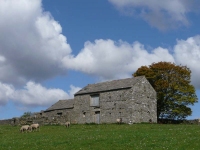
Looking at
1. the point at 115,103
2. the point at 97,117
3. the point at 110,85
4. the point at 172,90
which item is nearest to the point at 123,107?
the point at 115,103

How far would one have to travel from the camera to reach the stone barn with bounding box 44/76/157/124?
214ft

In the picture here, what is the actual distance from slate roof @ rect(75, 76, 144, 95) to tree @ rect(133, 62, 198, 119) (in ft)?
50.7

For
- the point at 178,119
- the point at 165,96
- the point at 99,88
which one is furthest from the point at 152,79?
the point at 99,88

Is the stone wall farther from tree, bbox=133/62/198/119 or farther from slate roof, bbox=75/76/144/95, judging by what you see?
tree, bbox=133/62/198/119

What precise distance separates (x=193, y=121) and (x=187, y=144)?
4923 cm

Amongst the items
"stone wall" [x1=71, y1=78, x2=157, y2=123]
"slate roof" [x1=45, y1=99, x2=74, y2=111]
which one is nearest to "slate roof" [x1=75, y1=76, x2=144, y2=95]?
"stone wall" [x1=71, y1=78, x2=157, y2=123]

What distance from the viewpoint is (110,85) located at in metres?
69.6

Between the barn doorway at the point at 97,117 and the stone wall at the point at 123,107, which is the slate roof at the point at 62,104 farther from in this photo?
the barn doorway at the point at 97,117

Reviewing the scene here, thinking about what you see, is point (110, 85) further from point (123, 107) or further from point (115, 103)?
point (123, 107)

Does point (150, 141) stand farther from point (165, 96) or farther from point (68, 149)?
point (165, 96)

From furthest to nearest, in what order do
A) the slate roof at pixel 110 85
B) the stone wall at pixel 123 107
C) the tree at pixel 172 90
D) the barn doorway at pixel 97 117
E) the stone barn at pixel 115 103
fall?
the tree at pixel 172 90 → the barn doorway at pixel 97 117 → the slate roof at pixel 110 85 → the stone barn at pixel 115 103 → the stone wall at pixel 123 107

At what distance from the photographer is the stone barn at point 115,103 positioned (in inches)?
2571

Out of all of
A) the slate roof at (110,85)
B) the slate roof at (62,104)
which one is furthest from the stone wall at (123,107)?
the slate roof at (62,104)

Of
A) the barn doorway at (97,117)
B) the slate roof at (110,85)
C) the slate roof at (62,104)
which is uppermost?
the slate roof at (110,85)
